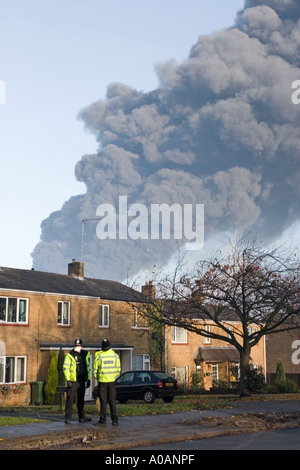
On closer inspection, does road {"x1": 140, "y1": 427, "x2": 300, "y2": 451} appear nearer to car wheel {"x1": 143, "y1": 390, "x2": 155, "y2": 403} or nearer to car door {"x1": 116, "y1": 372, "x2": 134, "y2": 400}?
car wheel {"x1": 143, "y1": 390, "x2": 155, "y2": 403}

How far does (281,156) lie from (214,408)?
162112 mm

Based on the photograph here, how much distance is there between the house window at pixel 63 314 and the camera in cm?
3616

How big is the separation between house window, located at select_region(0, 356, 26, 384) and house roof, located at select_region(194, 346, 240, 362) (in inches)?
630

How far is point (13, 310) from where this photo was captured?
3338 centimetres

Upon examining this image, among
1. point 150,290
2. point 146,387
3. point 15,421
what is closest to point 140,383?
point 146,387

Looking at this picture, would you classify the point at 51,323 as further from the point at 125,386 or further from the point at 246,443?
the point at 246,443

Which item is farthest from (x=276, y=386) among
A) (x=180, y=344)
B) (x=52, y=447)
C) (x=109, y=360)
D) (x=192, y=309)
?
(x=52, y=447)

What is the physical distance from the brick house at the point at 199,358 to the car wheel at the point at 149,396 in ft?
46.9

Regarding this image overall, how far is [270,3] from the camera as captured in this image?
7485 inches

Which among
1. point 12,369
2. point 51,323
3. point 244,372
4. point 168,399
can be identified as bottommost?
point 168,399

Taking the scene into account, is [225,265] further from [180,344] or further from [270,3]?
[270,3]

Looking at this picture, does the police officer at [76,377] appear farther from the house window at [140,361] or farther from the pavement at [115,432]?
the house window at [140,361]

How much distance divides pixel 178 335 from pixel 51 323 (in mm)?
12339

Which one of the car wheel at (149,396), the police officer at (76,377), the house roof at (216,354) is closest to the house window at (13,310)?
the car wheel at (149,396)
